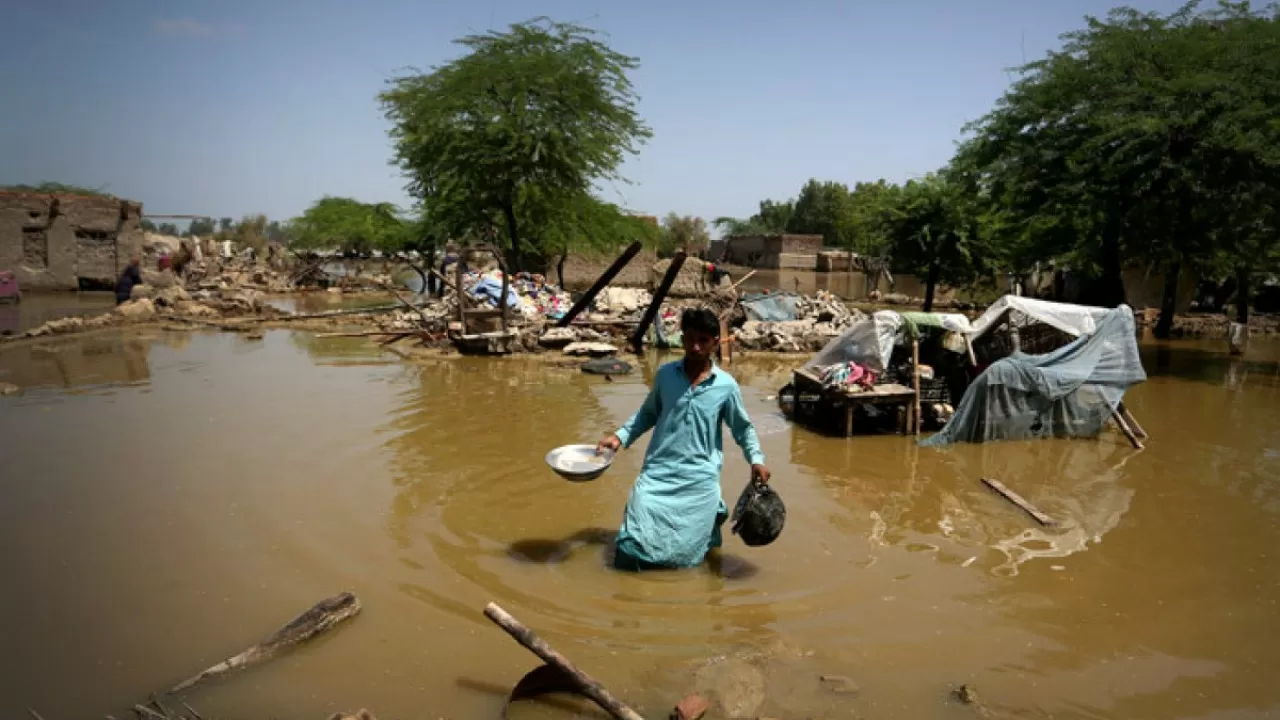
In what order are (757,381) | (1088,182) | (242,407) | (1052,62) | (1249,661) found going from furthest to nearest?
(1052,62) → (1088,182) → (757,381) → (242,407) → (1249,661)

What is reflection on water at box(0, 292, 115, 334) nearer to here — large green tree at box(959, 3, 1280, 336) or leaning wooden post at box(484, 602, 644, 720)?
leaning wooden post at box(484, 602, 644, 720)

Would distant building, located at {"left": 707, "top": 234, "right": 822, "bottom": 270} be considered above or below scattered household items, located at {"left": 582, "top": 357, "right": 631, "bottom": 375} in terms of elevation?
above

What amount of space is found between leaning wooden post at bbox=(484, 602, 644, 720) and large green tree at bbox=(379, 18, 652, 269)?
17.4 m

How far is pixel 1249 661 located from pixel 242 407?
369 inches

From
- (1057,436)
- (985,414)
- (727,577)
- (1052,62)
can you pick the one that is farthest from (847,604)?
(1052,62)

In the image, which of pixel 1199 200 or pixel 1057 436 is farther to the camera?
pixel 1199 200

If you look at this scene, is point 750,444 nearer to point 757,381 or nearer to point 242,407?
point 242,407

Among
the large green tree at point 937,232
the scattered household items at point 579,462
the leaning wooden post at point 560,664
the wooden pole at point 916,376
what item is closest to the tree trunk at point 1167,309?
the large green tree at point 937,232

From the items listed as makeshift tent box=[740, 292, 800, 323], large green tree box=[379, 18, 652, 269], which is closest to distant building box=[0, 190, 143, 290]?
large green tree box=[379, 18, 652, 269]

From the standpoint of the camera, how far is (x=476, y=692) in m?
3.44

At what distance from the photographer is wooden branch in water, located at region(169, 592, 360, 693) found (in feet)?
11.2

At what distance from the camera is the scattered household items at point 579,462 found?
4379 millimetres

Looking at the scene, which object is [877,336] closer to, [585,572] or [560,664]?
[585,572]

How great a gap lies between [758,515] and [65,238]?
24.6 m
